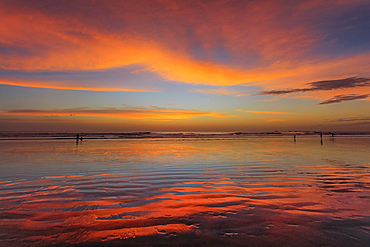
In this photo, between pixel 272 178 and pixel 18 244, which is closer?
pixel 18 244

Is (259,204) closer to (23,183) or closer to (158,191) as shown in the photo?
(158,191)

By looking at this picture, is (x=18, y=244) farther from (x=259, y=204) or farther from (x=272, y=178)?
(x=272, y=178)

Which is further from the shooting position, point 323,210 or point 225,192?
point 225,192

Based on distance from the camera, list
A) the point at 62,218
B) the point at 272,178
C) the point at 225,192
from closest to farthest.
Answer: the point at 62,218 → the point at 225,192 → the point at 272,178

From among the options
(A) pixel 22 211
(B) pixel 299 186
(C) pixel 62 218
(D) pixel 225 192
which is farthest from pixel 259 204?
(A) pixel 22 211

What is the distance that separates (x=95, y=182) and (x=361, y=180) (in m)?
10.5

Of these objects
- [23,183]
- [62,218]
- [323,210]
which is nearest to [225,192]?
[323,210]

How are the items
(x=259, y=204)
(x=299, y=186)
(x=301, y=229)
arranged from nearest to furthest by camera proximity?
(x=301, y=229), (x=259, y=204), (x=299, y=186)

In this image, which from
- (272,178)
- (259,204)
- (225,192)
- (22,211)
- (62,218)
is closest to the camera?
(62,218)

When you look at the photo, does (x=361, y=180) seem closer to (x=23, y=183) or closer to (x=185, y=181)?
(x=185, y=181)

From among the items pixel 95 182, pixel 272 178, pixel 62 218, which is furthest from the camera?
pixel 272 178

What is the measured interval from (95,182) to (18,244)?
525 cm

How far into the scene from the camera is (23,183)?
8828 millimetres

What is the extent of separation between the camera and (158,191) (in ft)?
25.5
